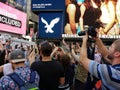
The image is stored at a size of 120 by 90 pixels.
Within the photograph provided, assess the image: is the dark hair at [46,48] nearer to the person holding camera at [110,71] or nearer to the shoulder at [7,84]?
the shoulder at [7,84]

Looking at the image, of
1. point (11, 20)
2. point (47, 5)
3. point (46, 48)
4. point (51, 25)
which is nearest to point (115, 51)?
point (46, 48)

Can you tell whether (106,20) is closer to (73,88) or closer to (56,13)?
(56,13)

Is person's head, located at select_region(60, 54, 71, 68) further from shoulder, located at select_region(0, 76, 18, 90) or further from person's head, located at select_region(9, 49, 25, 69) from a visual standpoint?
shoulder, located at select_region(0, 76, 18, 90)

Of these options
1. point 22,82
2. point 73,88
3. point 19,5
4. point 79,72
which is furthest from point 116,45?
point 19,5

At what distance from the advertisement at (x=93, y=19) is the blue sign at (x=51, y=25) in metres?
0.51

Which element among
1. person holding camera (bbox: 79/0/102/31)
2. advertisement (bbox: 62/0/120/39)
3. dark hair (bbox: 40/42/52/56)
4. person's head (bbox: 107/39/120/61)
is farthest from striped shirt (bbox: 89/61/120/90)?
person holding camera (bbox: 79/0/102/31)

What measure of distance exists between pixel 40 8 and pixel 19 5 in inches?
158

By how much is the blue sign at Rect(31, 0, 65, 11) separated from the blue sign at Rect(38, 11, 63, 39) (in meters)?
0.34

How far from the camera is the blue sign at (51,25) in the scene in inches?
936

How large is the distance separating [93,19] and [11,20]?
21.5 ft

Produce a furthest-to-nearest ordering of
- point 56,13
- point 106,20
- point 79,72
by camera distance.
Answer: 1. point 56,13
2. point 106,20
3. point 79,72

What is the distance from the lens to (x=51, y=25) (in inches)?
948

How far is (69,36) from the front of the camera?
23297mm

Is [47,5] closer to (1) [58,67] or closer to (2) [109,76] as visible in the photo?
(1) [58,67]
